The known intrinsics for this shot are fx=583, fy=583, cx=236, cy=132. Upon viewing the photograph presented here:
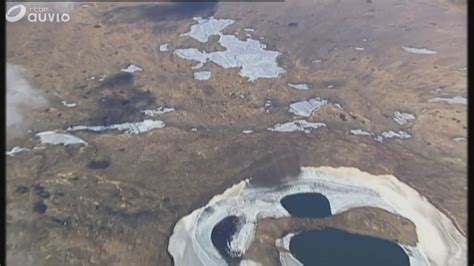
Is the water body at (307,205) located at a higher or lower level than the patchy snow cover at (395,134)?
lower

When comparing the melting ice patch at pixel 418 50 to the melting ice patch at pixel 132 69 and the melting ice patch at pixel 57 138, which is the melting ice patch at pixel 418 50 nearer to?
the melting ice patch at pixel 132 69

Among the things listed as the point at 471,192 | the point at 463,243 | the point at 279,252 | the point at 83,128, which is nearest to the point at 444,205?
the point at 463,243

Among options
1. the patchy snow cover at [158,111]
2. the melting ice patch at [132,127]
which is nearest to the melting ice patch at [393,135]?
the patchy snow cover at [158,111]

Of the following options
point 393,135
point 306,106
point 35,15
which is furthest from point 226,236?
point 35,15

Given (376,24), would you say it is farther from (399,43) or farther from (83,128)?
(83,128)

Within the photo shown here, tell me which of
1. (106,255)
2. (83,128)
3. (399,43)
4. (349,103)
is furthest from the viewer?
(399,43)

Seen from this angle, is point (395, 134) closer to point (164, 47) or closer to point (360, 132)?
point (360, 132)

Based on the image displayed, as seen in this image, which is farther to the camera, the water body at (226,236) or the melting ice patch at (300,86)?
the melting ice patch at (300,86)
